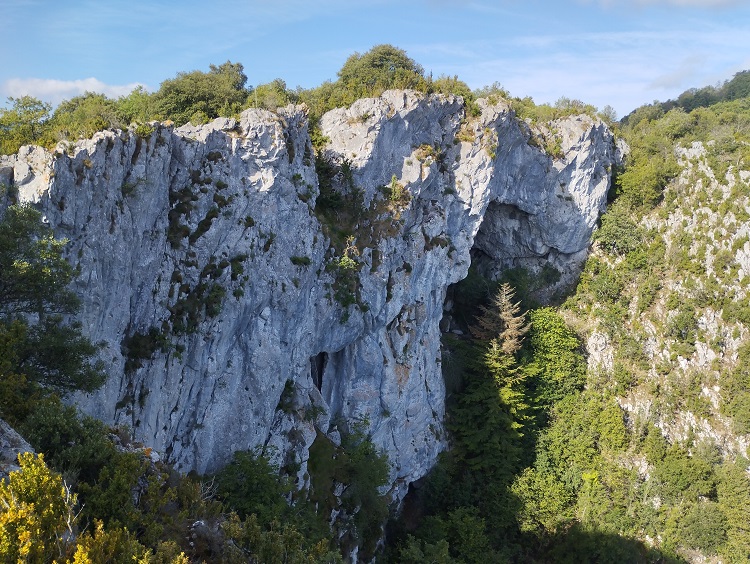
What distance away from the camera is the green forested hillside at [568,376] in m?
16.9

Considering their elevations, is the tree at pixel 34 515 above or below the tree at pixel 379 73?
below

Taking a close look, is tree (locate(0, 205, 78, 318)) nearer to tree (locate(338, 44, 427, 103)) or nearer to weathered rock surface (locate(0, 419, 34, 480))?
weathered rock surface (locate(0, 419, 34, 480))

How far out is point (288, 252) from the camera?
19.6 m

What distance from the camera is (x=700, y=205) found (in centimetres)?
3189

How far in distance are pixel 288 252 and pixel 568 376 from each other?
18.7 metres

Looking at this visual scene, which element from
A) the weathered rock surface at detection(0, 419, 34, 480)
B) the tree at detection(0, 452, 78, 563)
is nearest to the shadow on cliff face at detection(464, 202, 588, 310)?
the weathered rock surface at detection(0, 419, 34, 480)

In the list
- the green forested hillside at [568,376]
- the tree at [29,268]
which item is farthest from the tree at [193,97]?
the tree at [29,268]

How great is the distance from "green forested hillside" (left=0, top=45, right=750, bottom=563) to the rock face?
135 centimetres

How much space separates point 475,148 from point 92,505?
25521 millimetres

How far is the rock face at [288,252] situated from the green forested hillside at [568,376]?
1.35 metres

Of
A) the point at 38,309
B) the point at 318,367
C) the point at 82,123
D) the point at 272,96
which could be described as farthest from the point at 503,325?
the point at 38,309

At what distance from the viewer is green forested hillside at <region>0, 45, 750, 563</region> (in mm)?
16875

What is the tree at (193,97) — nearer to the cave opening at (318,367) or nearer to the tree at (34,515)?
the cave opening at (318,367)

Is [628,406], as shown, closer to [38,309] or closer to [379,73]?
[379,73]
